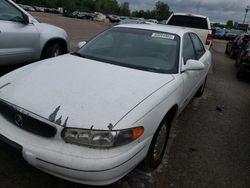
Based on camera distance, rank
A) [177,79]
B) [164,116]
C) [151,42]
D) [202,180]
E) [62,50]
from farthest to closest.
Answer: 1. [62,50]
2. [151,42]
3. [177,79]
4. [202,180]
5. [164,116]

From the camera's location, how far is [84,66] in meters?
3.44

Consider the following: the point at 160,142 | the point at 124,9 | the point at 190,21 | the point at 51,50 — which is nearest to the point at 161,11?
the point at 124,9

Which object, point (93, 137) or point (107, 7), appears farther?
point (107, 7)

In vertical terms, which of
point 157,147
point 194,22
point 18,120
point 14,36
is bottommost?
point 157,147

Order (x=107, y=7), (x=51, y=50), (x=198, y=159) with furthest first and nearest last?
(x=107, y=7)
(x=51, y=50)
(x=198, y=159)

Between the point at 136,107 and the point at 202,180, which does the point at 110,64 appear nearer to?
the point at 136,107

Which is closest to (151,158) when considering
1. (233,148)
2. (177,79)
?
(177,79)

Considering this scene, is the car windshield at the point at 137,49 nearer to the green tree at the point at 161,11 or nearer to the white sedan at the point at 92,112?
the white sedan at the point at 92,112

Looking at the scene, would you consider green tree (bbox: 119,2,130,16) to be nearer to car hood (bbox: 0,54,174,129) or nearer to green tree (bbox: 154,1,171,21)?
green tree (bbox: 154,1,171,21)

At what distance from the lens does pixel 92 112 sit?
245 centimetres

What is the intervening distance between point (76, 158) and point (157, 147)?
1163 mm

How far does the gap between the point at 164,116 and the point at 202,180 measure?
2.88 ft

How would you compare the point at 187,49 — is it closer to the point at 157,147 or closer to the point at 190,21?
the point at 157,147

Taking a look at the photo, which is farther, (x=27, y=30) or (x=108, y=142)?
(x=27, y=30)
